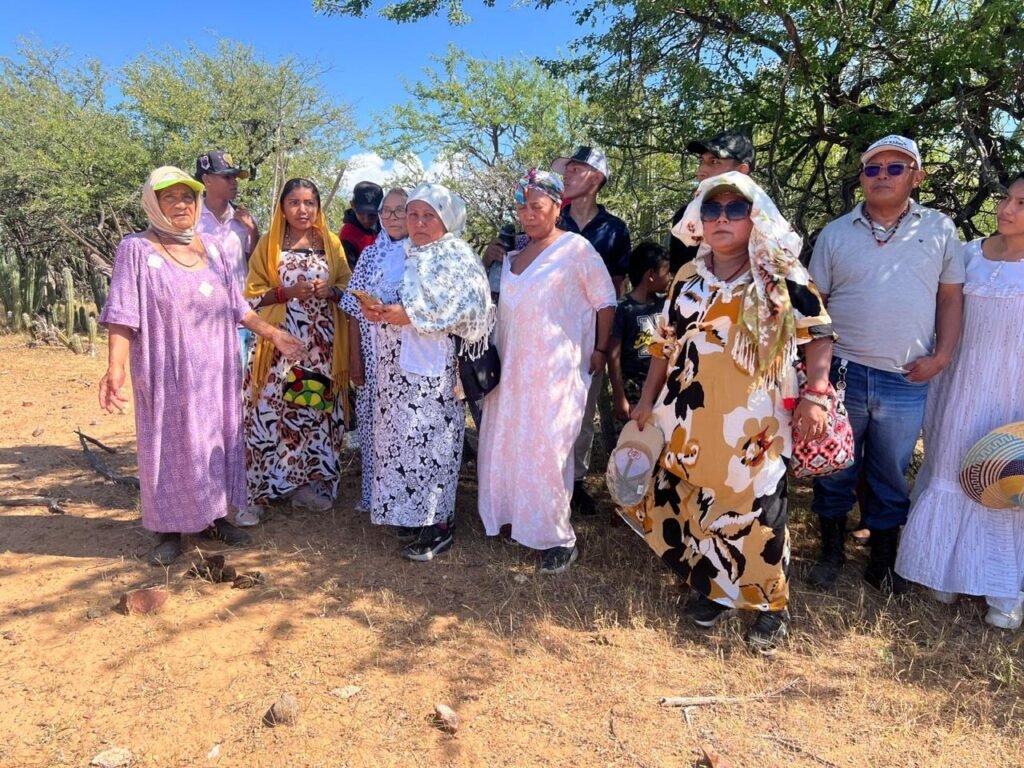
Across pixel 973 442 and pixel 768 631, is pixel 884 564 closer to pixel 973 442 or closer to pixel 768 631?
pixel 973 442

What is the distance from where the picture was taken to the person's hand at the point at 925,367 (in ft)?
9.98

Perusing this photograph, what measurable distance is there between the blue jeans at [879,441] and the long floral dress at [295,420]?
284cm

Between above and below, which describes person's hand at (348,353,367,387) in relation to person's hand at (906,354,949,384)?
below

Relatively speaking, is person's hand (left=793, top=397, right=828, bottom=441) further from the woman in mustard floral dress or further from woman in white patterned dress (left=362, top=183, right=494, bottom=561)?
woman in white patterned dress (left=362, top=183, right=494, bottom=561)

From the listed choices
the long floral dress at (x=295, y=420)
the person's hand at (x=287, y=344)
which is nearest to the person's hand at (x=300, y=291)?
the long floral dress at (x=295, y=420)

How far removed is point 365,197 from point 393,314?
5.14 ft

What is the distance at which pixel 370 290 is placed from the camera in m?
3.72

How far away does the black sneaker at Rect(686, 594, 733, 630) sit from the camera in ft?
9.95

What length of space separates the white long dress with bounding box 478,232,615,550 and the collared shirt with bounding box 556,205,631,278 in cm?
49

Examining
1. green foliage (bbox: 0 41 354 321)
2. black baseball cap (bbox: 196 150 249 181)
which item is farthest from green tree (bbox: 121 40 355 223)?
black baseball cap (bbox: 196 150 249 181)

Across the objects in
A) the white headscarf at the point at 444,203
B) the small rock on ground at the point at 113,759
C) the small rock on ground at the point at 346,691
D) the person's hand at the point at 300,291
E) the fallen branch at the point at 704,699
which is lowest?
the small rock on ground at the point at 113,759

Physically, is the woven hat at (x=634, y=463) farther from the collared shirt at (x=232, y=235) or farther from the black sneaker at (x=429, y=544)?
the collared shirt at (x=232, y=235)

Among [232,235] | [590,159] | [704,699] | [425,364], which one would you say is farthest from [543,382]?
[232,235]

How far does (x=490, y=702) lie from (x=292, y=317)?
254 centimetres
